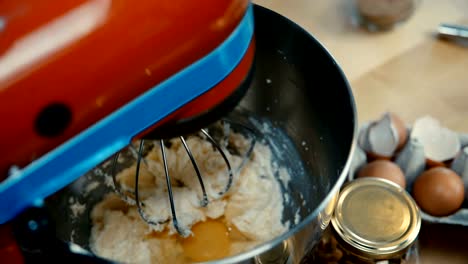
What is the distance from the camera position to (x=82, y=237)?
783mm

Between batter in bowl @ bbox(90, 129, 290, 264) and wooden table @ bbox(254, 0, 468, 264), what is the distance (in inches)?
7.9

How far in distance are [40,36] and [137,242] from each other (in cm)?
42

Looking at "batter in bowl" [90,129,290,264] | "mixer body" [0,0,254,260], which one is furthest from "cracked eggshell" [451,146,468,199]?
"mixer body" [0,0,254,260]

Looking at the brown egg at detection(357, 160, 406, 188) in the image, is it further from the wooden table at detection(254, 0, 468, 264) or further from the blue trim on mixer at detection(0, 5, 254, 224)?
the blue trim on mixer at detection(0, 5, 254, 224)

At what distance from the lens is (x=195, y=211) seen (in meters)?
0.80

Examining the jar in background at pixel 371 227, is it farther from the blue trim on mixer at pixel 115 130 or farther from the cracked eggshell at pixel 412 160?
the blue trim on mixer at pixel 115 130

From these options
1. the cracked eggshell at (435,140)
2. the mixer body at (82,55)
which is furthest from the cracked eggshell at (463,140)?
the mixer body at (82,55)

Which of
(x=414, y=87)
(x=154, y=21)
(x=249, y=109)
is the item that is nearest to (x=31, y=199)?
(x=154, y=21)

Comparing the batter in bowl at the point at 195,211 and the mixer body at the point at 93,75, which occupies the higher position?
the mixer body at the point at 93,75

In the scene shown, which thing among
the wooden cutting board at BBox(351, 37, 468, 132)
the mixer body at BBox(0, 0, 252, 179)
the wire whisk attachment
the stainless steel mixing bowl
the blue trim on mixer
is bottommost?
the wooden cutting board at BBox(351, 37, 468, 132)

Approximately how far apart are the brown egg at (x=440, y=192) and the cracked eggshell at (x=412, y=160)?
0.02 metres

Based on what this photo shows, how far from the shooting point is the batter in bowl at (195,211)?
0.76 metres

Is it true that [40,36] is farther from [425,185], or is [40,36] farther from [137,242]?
[425,185]

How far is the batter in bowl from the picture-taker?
0.76 meters
